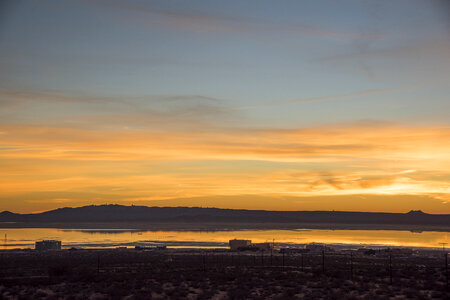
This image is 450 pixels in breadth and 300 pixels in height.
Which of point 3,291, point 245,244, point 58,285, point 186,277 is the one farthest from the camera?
point 245,244

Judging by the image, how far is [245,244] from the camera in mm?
102375

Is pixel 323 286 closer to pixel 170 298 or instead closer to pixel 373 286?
pixel 373 286

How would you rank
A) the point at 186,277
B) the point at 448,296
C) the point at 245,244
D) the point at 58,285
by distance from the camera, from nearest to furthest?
the point at 448,296, the point at 58,285, the point at 186,277, the point at 245,244

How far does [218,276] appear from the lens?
4400 cm

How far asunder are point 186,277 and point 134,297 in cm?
1001

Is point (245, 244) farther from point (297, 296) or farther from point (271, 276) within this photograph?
point (297, 296)

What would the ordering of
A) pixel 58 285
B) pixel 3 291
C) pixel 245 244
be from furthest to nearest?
pixel 245 244, pixel 58 285, pixel 3 291

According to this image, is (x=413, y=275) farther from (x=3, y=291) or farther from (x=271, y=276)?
(x=3, y=291)

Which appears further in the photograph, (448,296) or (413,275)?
(413,275)

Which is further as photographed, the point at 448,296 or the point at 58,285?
the point at 58,285

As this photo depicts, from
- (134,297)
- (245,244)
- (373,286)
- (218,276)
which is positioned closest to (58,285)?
(134,297)

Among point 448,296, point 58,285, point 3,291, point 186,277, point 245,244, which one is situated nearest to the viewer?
point 448,296

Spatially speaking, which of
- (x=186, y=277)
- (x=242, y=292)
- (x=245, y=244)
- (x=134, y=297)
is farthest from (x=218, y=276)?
(x=245, y=244)

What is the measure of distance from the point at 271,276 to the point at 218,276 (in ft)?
15.2
